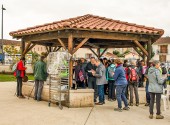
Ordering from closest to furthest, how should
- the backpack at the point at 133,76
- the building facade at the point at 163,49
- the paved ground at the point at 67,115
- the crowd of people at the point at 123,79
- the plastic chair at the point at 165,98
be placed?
the paved ground at the point at 67,115 < the crowd of people at the point at 123,79 < the plastic chair at the point at 165,98 < the backpack at the point at 133,76 < the building facade at the point at 163,49

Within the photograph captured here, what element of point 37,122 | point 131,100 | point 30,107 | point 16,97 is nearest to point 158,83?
point 131,100

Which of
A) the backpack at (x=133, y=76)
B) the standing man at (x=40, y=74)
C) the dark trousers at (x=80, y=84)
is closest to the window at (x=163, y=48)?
the dark trousers at (x=80, y=84)

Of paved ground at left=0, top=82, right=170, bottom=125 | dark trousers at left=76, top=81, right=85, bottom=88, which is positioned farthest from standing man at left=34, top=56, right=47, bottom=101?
dark trousers at left=76, top=81, right=85, bottom=88

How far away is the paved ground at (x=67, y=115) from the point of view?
8031 millimetres

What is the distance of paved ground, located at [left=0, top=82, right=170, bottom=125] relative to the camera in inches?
316

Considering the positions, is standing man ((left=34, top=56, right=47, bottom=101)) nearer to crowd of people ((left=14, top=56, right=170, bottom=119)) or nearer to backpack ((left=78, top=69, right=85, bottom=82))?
crowd of people ((left=14, top=56, right=170, bottom=119))

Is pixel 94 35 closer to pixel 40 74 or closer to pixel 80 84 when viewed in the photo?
pixel 40 74

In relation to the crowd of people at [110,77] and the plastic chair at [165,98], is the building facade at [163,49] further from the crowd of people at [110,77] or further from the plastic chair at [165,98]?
the plastic chair at [165,98]

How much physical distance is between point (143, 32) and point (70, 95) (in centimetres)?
375

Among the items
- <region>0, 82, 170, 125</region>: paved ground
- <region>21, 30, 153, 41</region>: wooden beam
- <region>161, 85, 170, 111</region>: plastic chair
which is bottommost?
<region>0, 82, 170, 125</region>: paved ground

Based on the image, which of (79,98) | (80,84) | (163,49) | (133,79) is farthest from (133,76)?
(163,49)

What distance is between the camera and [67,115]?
8875 mm

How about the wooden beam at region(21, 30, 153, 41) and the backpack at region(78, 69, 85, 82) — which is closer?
the wooden beam at region(21, 30, 153, 41)

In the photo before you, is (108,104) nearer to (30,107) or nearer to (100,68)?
(100,68)
